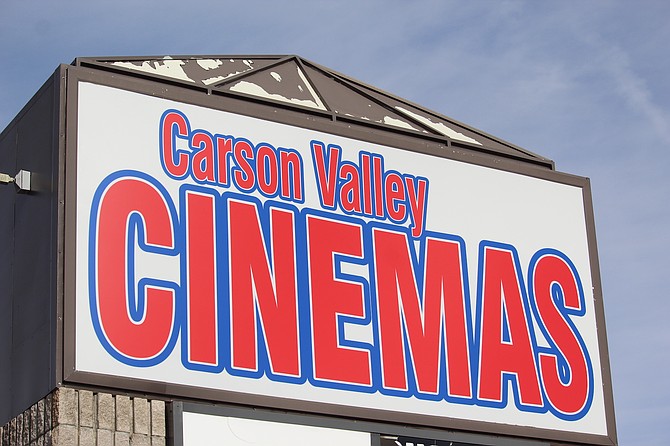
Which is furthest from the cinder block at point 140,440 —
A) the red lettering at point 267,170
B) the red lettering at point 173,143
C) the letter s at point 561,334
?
the letter s at point 561,334

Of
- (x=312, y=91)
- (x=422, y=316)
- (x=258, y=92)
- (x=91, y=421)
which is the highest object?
(x=312, y=91)

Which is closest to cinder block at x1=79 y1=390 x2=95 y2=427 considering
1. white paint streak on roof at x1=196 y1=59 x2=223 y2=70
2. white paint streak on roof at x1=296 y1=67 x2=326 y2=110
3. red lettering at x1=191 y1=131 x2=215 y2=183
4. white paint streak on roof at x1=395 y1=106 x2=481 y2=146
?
red lettering at x1=191 y1=131 x2=215 y2=183

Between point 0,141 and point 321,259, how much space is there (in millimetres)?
4434

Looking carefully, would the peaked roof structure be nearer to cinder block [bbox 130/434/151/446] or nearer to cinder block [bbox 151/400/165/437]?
cinder block [bbox 151/400/165/437]

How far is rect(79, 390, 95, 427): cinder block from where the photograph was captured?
14.2 m

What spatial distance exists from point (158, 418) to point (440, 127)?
22.9 ft

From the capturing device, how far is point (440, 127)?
19.6m

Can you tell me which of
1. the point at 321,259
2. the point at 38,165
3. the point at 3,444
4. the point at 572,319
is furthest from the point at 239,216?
the point at 572,319

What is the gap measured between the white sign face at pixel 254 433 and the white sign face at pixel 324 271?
1.24ft

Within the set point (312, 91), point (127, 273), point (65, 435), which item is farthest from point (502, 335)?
point (65, 435)

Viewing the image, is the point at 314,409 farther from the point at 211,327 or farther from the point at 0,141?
the point at 0,141

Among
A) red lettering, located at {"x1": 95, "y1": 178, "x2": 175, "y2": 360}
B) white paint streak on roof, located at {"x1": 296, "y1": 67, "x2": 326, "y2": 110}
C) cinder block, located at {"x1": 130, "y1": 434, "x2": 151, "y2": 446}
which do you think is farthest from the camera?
white paint streak on roof, located at {"x1": 296, "y1": 67, "x2": 326, "y2": 110}

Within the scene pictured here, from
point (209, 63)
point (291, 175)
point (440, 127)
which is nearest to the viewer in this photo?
point (291, 175)

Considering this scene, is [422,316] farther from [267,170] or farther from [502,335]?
[267,170]
